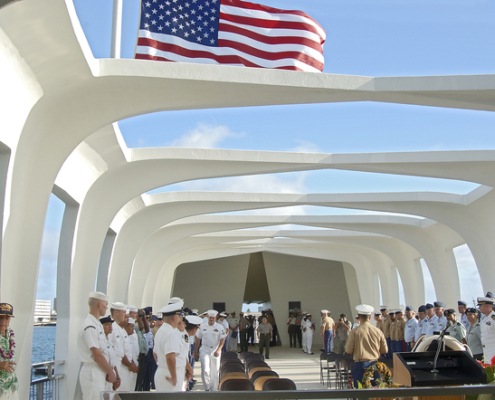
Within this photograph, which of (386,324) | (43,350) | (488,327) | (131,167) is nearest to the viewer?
(488,327)

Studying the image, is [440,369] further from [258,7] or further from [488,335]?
[258,7]

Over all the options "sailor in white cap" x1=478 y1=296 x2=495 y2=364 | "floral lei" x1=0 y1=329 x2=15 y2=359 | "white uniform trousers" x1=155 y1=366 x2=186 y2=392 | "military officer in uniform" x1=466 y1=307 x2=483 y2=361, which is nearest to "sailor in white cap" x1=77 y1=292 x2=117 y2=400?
"white uniform trousers" x1=155 y1=366 x2=186 y2=392

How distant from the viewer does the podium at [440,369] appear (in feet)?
13.8

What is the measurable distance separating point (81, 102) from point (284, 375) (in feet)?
37.0

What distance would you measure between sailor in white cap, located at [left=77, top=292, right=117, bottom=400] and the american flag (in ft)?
11.9

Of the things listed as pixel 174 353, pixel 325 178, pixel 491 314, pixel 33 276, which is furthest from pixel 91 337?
pixel 325 178

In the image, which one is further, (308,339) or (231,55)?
(308,339)

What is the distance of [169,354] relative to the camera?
7141 mm

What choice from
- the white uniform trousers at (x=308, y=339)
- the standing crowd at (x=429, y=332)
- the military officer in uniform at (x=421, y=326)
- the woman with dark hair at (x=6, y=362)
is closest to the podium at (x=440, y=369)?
the standing crowd at (x=429, y=332)

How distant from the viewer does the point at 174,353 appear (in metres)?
7.15

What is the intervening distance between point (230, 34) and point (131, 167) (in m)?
4.66

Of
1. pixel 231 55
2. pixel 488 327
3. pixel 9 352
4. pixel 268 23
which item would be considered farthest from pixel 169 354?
pixel 488 327

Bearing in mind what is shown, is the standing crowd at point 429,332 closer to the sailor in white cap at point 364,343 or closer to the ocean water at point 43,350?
the sailor in white cap at point 364,343

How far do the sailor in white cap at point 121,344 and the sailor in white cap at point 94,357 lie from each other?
3.93 feet
